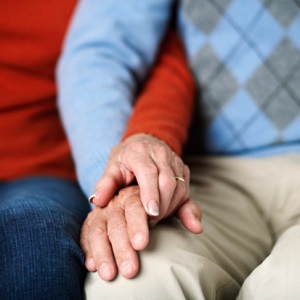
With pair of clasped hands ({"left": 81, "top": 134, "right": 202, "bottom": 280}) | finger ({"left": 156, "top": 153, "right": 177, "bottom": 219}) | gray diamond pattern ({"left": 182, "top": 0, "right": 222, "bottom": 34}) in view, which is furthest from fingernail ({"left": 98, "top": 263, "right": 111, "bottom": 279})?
gray diamond pattern ({"left": 182, "top": 0, "right": 222, "bottom": 34})

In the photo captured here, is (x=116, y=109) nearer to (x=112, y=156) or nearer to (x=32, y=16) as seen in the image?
(x=112, y=156)

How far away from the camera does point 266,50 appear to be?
0.94 metres

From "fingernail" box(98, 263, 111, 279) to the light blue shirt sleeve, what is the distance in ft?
0.96

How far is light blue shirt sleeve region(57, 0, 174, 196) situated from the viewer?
89cm

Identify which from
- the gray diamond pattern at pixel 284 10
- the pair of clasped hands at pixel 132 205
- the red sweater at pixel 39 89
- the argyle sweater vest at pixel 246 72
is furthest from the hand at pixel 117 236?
the gray diamond pattern at pixel 284 10

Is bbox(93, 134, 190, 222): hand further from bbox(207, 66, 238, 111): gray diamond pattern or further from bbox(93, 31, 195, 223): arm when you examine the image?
bbox(207, 66, 238, 111): gray diamond pattern

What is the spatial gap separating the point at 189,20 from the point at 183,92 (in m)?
0.17

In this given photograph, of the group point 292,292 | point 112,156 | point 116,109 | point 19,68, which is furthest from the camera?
point 19,68

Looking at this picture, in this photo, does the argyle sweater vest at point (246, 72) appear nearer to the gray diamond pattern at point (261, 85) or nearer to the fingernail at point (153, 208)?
the gray diamond pattern at point (261, 85)

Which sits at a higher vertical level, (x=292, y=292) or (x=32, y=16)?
(x=292, y=292)

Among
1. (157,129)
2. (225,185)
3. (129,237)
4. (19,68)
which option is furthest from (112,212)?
(19,68)

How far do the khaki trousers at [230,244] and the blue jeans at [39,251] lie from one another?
3cm

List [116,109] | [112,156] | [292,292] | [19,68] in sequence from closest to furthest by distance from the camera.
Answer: [292,292] < [112,156] < [116,109] < [19,68]

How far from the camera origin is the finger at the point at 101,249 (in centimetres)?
59
